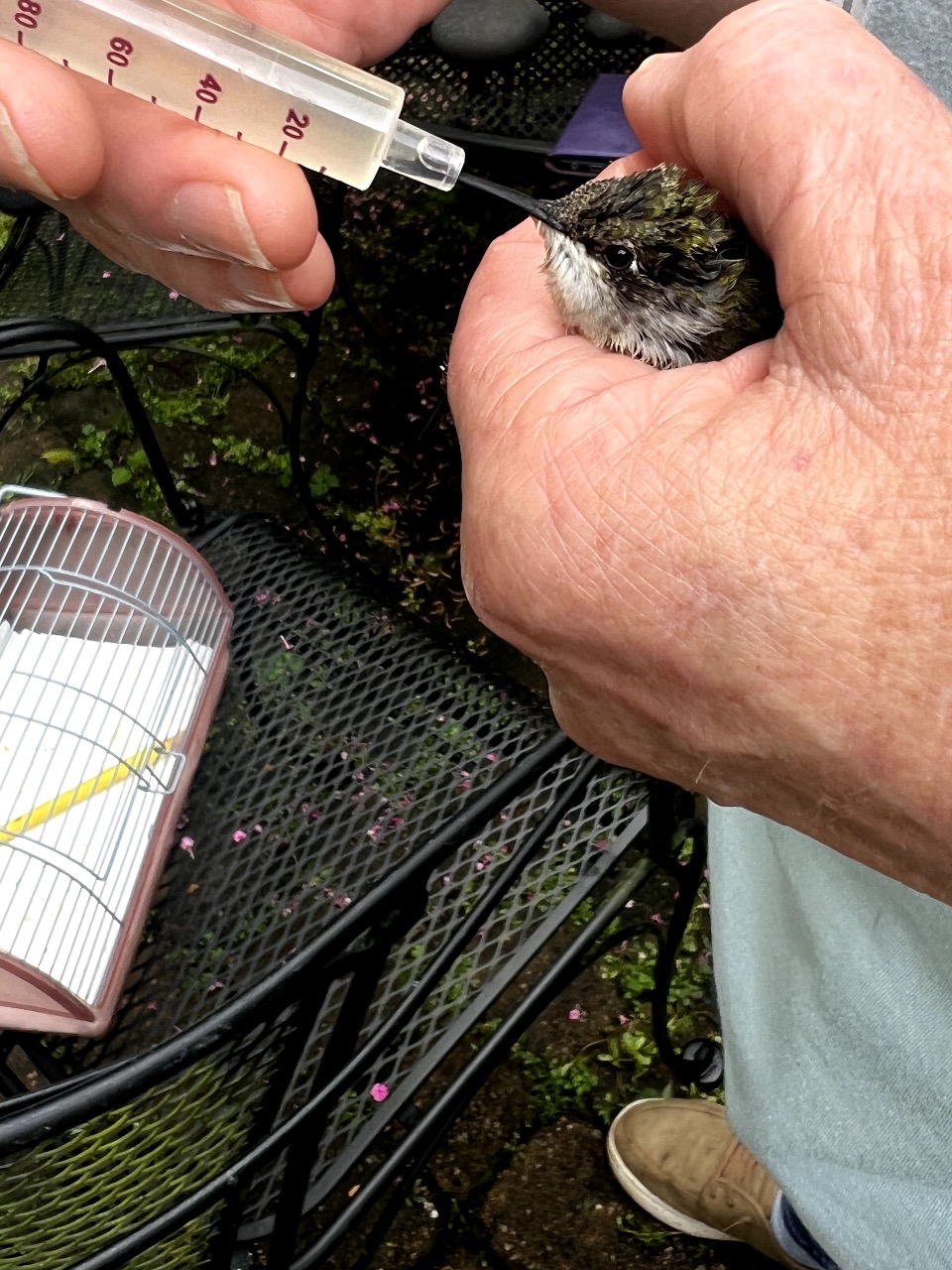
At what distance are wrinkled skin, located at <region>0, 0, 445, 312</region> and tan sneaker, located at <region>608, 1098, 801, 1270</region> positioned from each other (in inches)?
78.4

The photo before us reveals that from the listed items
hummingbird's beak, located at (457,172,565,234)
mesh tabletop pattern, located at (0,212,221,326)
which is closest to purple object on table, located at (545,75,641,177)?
mesh tabletop pattern, located at (0,212,221,326)

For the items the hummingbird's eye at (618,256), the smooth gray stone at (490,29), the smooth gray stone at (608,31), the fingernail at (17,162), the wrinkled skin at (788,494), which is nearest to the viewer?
the wrinkled skin at (788,494)

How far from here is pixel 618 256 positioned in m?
1.38

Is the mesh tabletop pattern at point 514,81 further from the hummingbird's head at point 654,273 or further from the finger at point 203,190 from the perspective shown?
the finger at point 203,190

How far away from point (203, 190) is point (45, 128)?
0.57 feet

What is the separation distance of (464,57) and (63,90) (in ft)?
6.46

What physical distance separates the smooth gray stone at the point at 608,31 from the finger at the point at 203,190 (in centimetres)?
201

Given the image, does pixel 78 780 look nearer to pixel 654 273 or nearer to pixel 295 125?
pixel 295 125

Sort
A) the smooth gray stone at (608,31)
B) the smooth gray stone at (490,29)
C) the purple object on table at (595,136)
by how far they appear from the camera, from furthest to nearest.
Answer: the smooth gray stone at (608,31), the smooth gray stone at (490,29), the purple object on table at (595,136)

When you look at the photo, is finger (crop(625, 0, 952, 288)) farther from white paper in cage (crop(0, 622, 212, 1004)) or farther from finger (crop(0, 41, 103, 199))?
white paper in cage (crop(0, 622, 212, 1004))

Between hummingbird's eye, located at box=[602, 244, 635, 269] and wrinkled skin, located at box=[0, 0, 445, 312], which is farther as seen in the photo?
hummingbird's eye, located at box=[602, 244, 635, 269]

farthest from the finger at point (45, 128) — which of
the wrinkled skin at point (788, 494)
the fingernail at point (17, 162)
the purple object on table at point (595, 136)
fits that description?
the purple object on table at point (595, 136)

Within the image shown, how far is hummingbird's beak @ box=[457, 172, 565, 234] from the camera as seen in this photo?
1.27m

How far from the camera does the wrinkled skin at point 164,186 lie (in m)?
1.08
